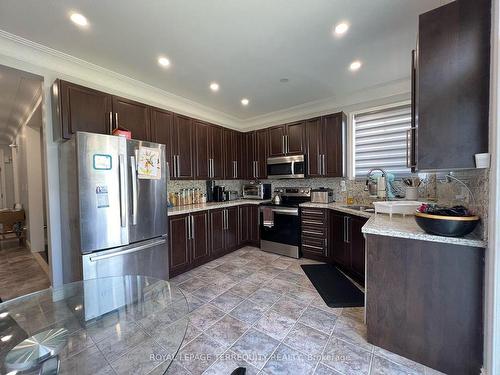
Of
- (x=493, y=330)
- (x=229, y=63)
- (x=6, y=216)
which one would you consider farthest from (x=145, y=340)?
(x=6, y=216)

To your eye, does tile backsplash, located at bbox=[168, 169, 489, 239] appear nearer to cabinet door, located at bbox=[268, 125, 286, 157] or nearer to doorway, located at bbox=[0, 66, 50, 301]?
cabinet door, located at bbox=[268, 125, 286, 157]

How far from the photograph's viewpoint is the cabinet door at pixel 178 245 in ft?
9.10

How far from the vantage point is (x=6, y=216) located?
4.35 meters

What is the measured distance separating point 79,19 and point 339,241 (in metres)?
3.78

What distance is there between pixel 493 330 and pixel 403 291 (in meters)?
0.42

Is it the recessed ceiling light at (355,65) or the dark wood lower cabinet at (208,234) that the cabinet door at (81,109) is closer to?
the dark wood lower cabinet at (208,234)

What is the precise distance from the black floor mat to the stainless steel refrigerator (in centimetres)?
195

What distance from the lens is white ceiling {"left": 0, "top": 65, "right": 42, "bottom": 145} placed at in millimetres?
2361

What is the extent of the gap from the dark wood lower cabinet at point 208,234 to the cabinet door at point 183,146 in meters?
0.72

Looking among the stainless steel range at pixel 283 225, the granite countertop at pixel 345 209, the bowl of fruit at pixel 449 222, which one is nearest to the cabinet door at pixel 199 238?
the stainless steel range at pixel 283 225

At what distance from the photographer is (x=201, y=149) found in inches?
143

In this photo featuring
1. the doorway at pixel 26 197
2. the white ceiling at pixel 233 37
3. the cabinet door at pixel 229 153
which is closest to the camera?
the white ceiling at pixel 233 37

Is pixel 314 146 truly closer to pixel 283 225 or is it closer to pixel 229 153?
pixel 283 225

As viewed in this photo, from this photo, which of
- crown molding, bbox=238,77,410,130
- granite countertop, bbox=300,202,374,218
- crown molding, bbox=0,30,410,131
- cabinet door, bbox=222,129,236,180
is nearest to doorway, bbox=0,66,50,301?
crown molding, bbox=0,30,410,131
